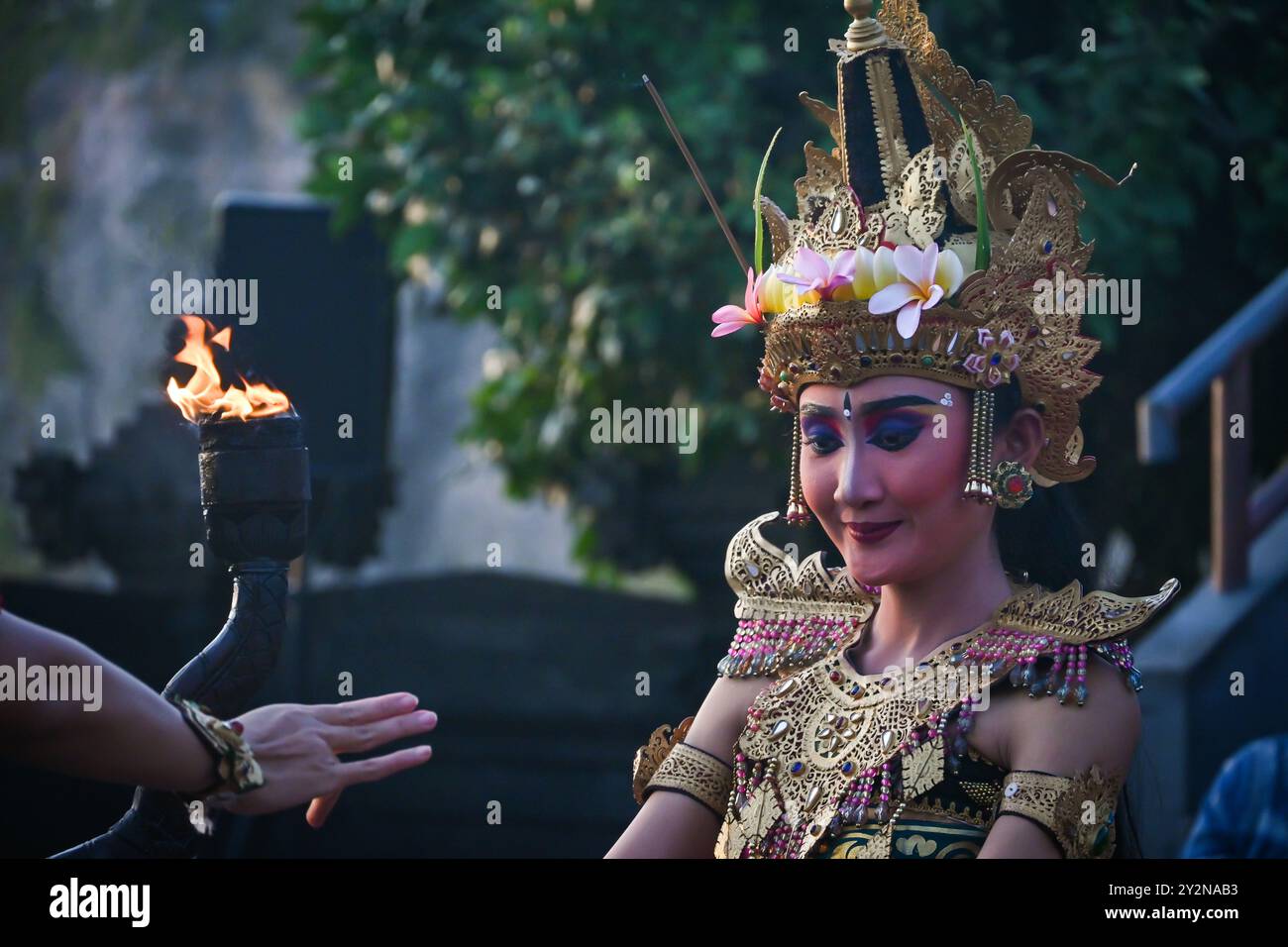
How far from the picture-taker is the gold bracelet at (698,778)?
388cm

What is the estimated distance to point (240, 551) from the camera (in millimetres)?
3395

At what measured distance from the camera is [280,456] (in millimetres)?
3383

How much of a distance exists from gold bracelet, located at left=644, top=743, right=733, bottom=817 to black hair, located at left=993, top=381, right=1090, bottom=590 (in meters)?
0.74

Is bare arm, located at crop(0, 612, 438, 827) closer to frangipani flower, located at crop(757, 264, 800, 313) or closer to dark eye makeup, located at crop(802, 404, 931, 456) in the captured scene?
dark eye makeup, located at crop(802, 404, 931, 456)

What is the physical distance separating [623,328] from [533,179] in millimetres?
786

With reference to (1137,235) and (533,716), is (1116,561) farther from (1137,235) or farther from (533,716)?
(533,716)

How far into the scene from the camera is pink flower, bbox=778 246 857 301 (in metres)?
3.71

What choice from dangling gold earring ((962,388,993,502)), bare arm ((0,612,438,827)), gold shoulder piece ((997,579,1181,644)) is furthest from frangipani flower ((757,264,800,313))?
bare arm ((0,612,438,827))

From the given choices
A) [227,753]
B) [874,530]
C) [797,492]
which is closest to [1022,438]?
[874,530]

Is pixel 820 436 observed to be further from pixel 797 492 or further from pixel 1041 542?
pixel 1041 542

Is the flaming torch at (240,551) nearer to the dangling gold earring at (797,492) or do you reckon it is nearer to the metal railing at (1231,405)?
the dangling gold earring at (797,492)

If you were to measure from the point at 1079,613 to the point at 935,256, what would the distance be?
76 cm
